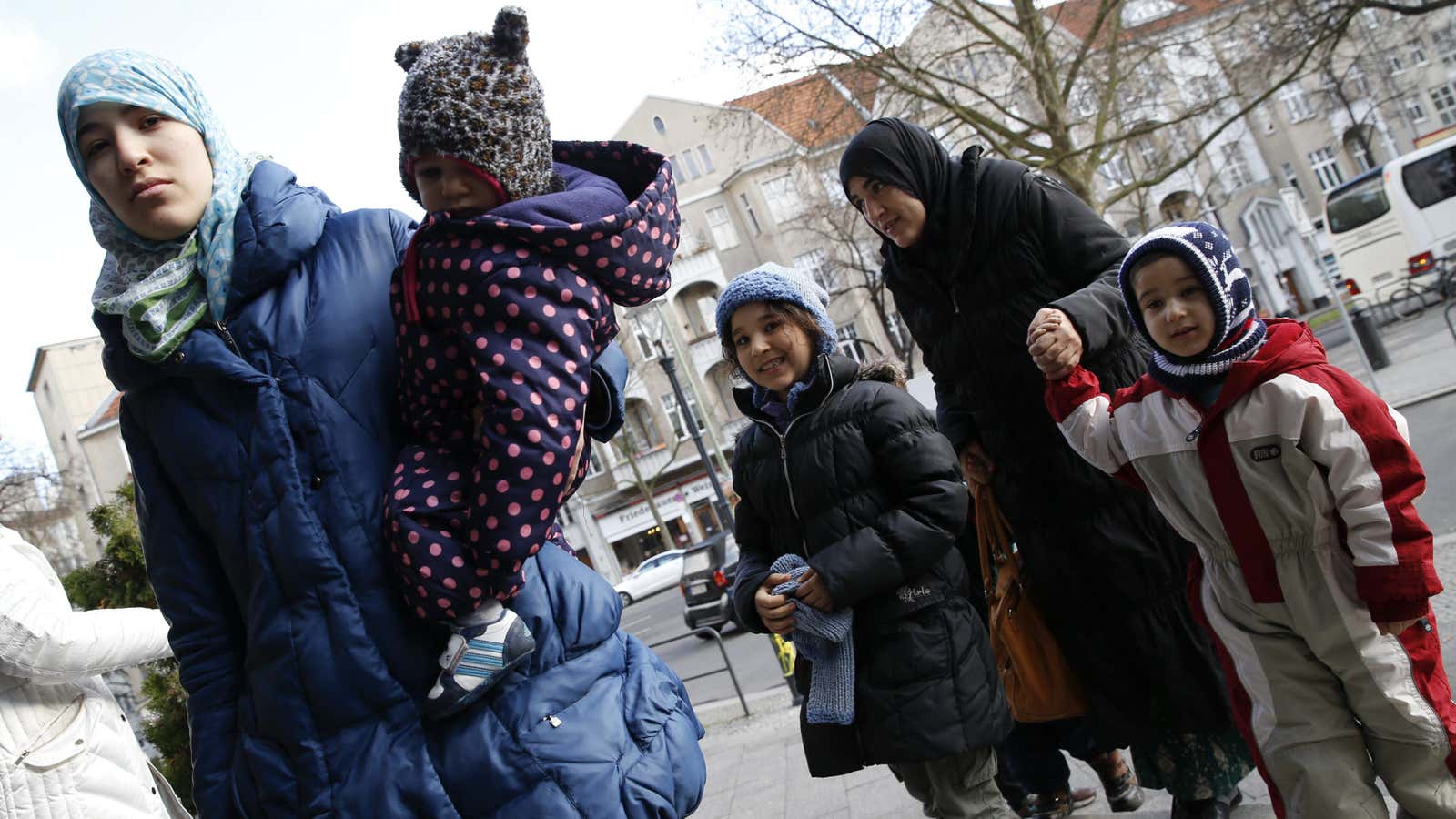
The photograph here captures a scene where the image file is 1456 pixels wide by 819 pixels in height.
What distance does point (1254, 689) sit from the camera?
2.71 metres

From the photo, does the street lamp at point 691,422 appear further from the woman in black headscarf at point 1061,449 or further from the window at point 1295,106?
the window at point 1295,106

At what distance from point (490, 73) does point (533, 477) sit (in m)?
0.80

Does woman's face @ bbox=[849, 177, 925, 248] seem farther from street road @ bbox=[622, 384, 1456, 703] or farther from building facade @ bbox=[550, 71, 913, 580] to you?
building facade @ bbox=[550, 71, 913, 580]

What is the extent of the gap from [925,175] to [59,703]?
3.30 meters

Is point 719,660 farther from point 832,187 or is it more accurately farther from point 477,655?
point 832,187

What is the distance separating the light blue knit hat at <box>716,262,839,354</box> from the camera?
348cm

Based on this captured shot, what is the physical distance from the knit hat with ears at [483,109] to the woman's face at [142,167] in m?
0.42

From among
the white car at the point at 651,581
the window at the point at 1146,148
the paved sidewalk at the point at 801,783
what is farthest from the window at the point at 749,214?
the paved sidewalk at the point at 801,783

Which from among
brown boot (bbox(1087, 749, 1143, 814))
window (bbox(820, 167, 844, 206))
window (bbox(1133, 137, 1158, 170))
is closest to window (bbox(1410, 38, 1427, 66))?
window (bbox(1133, 137, 1158, 170))

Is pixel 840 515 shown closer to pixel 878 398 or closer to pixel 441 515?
pixel 878 398

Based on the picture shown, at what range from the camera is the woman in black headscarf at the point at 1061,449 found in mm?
3275

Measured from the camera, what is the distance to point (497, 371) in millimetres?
1677

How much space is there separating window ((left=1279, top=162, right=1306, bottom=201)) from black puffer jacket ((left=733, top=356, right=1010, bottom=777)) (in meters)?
54.6

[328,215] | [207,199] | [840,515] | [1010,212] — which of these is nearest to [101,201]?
[207,199]
